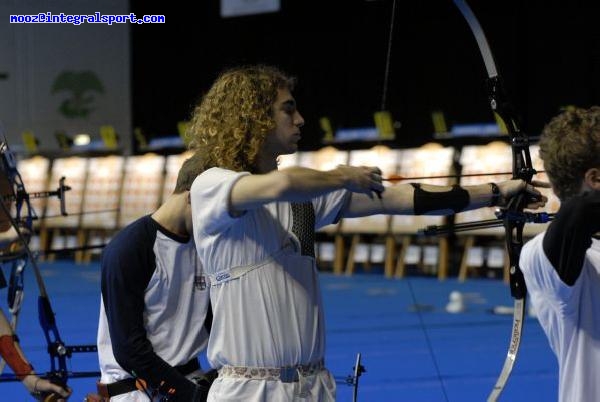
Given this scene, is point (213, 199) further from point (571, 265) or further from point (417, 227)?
point (417, 227)

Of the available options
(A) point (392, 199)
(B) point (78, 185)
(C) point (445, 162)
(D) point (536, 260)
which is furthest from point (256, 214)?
(B) point (78, 185)

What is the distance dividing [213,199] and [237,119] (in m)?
0.21

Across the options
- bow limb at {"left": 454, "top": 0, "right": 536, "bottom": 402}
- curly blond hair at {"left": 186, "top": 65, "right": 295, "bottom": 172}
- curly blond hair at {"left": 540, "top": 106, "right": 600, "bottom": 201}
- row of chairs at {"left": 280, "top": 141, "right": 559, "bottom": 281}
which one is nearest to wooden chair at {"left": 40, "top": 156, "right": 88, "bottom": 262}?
row of chairs at {"left": 280, "top": 141, "right": 559, "bottom": 281}

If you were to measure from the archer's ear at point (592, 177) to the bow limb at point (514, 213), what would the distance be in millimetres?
452

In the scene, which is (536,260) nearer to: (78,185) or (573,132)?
(573,132)

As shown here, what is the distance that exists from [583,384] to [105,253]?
1384mm

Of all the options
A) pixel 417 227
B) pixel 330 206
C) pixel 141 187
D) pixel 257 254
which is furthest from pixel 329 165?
pixel 257 254

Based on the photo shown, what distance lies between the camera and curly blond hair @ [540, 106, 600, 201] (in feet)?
5.62

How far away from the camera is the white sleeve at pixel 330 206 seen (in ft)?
6.64

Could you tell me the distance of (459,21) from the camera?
442 inches

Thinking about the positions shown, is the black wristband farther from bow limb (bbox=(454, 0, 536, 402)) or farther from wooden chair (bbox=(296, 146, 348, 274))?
wooden chair (bbox=(296, 146, 348, 274))

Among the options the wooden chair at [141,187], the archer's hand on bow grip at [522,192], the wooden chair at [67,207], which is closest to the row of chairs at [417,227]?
the wooden chair at [141,187]

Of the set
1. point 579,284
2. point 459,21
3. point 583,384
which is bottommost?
point 583,384

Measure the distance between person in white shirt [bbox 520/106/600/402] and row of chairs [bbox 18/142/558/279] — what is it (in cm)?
529
